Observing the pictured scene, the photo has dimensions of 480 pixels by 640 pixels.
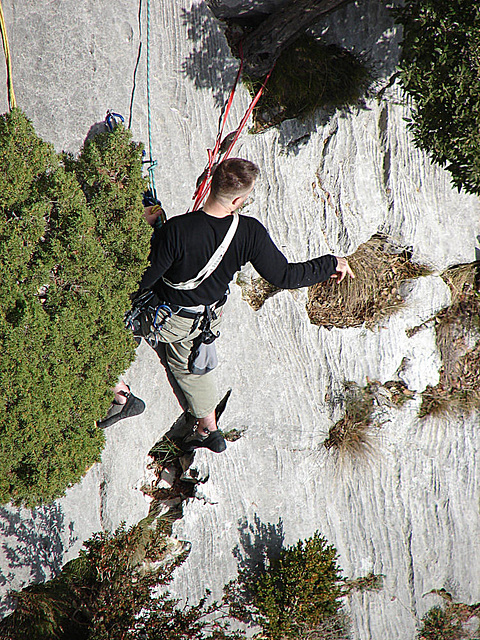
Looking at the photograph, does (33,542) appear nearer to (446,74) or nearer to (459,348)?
(446,74)

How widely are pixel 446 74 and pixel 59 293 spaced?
148 inches

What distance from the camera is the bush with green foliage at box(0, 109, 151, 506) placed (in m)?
2.74

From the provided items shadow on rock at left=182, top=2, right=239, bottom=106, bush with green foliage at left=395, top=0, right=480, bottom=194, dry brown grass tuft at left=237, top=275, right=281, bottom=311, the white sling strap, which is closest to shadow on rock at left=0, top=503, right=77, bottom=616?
the white sling strap

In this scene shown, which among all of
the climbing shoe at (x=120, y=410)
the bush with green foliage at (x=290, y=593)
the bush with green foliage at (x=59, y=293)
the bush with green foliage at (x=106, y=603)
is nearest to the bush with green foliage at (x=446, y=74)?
the bush with green foliage at (x=59, y=293)

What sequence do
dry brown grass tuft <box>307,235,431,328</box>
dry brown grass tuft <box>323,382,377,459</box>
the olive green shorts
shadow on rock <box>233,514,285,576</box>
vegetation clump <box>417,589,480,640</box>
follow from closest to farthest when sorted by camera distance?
the olive green shorts
shadow on rock <box>233,514,285,576</box>
dry brown grass tuft <box>307,235,431,328</box>
dry brown grass tuft <box>323,382,377,459</box>
vegetation clump <box>417,589,480,640</box>

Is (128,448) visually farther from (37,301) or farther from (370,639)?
(370,639)

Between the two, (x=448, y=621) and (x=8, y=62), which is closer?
(x=8, y=62)

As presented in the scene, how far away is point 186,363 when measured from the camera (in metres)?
4.21

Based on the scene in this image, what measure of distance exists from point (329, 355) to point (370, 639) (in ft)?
13.6

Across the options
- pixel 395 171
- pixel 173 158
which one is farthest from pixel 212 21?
pixel 395 171

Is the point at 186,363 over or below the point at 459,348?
below

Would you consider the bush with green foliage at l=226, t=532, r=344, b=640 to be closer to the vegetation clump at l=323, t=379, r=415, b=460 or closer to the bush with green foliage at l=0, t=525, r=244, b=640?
the bush with green foliage at l=0, t=525, r=244, b=640

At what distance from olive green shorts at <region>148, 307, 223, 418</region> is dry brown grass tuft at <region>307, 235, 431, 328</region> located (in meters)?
1.92

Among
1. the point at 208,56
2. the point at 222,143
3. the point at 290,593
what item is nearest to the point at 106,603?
the point at 290,593
